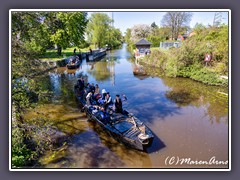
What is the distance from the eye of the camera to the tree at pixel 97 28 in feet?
149

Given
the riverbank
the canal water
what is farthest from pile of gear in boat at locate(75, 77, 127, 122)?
the riverbank

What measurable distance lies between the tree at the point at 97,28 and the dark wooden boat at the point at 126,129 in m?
35.6

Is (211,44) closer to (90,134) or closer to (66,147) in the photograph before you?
(90,134)

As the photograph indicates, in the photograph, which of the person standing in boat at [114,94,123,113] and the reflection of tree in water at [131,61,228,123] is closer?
the person standing in boat at [114,94,123,113]

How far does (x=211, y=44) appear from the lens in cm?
2100

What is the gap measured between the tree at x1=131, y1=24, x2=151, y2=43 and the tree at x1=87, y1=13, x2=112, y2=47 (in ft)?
25.2

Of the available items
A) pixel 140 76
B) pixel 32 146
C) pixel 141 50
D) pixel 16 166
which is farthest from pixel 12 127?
pixel 141 50

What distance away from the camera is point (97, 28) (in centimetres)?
4675

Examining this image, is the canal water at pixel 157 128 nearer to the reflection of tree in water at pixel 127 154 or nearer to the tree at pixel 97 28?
the reflection of tree in water at pixel 127 154

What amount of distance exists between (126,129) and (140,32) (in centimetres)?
4650

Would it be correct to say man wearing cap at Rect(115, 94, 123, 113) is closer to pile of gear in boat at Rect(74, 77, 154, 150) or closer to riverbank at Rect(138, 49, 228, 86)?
pile of gear in boat at Rect(74, 77, 154, 150)

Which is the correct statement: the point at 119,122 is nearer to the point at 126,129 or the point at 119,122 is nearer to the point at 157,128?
the point at 126,129

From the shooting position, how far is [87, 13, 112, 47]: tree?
45.3m
